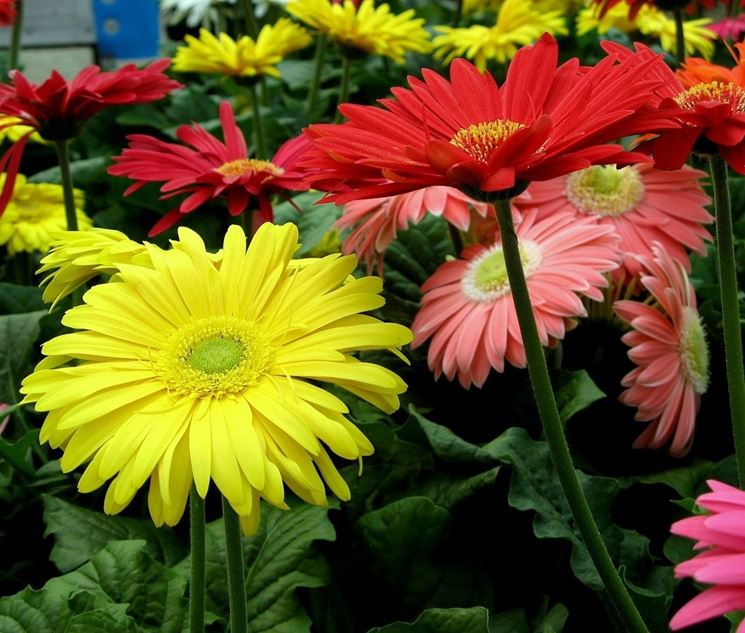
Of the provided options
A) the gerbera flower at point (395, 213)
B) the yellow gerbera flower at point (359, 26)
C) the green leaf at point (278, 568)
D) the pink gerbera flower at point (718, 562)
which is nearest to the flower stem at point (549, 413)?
the pink gerbera flower at point (718, 562)

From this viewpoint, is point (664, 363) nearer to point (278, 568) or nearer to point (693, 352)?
point (693, 352)

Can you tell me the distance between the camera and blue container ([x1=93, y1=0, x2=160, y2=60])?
299cm

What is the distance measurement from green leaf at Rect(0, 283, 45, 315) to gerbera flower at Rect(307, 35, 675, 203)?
70 cm

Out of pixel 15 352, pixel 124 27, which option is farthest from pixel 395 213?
pixel 124 27

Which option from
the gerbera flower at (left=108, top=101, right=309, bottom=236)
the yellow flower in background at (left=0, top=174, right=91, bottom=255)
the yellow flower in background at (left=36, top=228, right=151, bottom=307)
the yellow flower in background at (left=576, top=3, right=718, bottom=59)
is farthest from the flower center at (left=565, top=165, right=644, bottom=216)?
the yellow flower in background at (left=576, top=3, right=718, bottom=59)

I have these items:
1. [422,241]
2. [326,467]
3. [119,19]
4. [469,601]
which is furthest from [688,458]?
[119,19]

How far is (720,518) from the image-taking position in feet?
1.29

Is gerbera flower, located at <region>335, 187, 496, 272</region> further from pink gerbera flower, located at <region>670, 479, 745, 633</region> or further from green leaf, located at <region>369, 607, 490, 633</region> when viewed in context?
pink gerbera flower, located at <region>670, 479, 745, 633</region>

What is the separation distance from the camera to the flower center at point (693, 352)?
862mm

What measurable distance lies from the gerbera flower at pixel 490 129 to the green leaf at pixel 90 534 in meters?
0.41

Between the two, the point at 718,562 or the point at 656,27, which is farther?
the point at 656,27

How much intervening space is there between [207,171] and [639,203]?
410 mm

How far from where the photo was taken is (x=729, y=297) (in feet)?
1.98

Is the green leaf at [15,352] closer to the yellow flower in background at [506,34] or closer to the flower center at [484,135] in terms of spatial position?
the flower center at [484,135]
